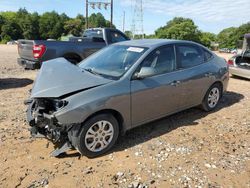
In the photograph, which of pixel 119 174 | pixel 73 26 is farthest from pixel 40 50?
pixel 73 26

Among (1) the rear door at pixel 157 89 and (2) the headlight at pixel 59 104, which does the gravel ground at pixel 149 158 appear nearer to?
(1) the rear door at pixel 157 89

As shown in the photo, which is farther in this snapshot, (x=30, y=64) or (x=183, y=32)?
(x=183, y=32)

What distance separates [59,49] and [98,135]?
228 inches

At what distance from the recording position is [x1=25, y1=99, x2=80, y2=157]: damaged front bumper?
3.63 metres

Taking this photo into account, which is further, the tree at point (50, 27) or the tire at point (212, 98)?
the tree at point (50, 27)

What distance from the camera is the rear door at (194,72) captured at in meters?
5.07

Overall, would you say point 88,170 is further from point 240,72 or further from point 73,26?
point 73,26

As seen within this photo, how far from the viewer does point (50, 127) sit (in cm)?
370

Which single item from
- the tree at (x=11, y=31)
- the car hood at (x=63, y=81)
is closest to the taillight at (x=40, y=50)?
the car hood at (x=63, y=81)

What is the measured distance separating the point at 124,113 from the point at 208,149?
1.45m

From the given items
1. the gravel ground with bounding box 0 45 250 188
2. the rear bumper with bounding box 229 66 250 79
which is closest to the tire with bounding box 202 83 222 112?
the gravel ground with bounding box 0 45 250 188

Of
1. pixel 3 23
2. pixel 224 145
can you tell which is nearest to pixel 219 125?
pixel 224 145

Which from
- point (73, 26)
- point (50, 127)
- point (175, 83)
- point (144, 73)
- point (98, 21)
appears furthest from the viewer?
point (98, 21)

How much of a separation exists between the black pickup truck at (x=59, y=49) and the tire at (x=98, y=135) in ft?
18.3
